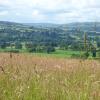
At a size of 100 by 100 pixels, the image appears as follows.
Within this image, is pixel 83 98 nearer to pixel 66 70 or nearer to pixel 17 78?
pixel 17 78

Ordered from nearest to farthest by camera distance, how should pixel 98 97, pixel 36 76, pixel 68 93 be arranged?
pixel 98 97
pixel 68 93
pixel 36 76

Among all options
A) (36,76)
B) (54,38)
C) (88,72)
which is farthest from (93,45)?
→ (54,38)

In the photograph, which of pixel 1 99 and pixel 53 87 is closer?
pixel 1 99

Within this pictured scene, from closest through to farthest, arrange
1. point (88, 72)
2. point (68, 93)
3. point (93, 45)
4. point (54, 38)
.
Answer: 1. point (68, 93)
2. point (88, 72)
3. point (93, 45)
4. point (54, 38)

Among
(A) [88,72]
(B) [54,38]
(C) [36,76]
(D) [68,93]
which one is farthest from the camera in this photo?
(B) [54,38]

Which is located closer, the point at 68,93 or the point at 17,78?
the point at 68,93

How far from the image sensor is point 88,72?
6582 mm

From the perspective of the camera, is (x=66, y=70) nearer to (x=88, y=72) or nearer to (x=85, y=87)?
(x=88, y=72)

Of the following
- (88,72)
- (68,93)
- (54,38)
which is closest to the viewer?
(68,93)

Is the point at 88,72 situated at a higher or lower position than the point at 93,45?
lower

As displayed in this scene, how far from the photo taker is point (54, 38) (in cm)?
5194

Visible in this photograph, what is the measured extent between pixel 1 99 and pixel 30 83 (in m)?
0.85

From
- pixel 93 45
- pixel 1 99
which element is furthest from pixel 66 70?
pixel 1 99

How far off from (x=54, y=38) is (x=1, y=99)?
4787cm
